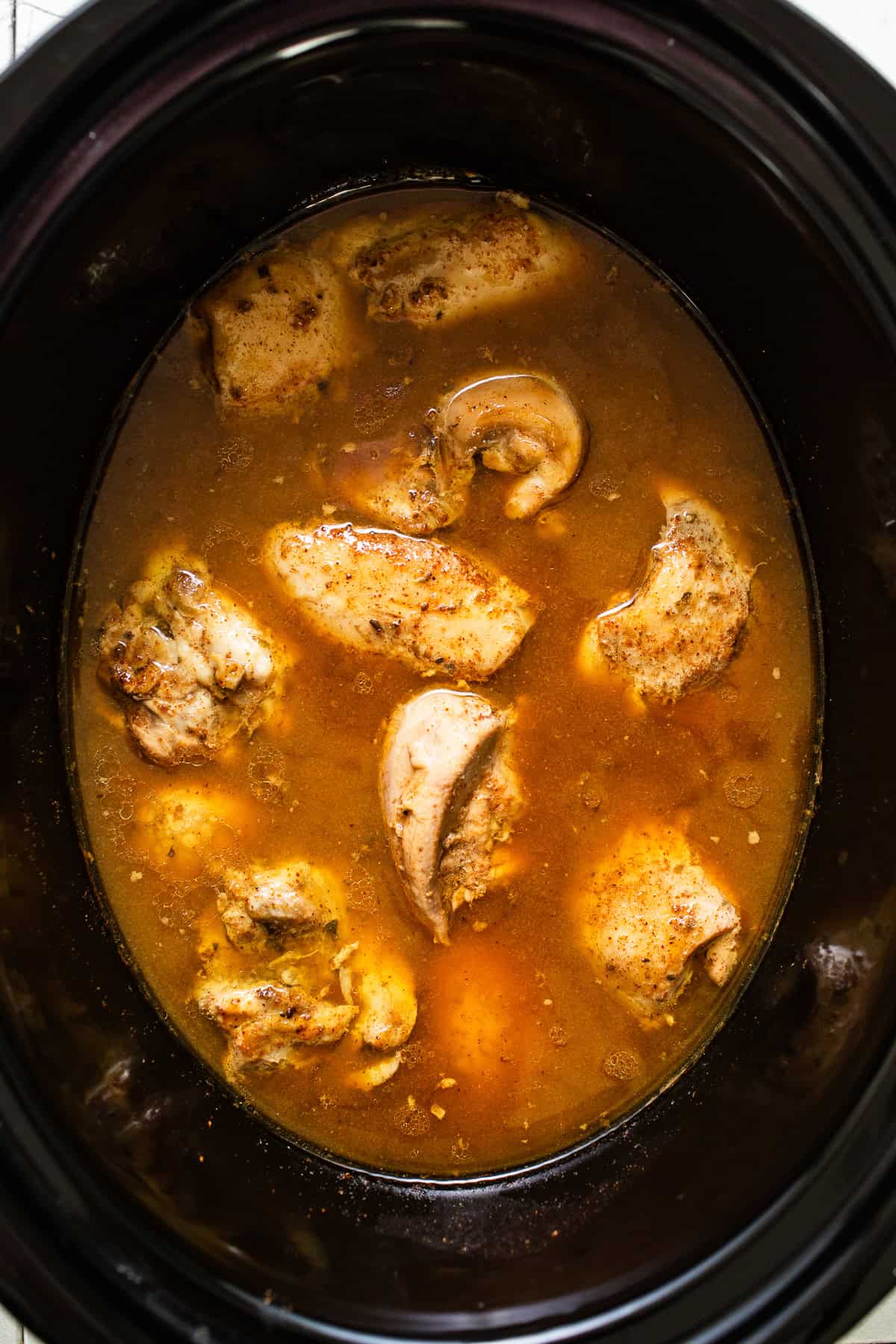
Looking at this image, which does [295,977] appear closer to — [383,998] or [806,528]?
[383,998]

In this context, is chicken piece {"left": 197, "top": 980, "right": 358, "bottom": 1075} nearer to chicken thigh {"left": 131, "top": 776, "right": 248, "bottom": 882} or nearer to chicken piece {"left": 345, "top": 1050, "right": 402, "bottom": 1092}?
chicken piece {"left": 345, "top": 1050, "right": 402, "bottom": 1092}

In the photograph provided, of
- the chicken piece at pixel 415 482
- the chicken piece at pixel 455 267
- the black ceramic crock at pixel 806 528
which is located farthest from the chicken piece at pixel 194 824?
the chicken piece at pixel 455 267

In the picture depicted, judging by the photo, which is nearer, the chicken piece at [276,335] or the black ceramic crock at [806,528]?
the black ceramic crock at [806,528]

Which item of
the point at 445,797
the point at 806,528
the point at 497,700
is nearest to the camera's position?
the point at 445,797

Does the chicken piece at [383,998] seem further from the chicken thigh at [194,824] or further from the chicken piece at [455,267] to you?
the chicken piece at [455,267]

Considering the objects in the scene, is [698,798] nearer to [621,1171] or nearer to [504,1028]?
[504,1028]

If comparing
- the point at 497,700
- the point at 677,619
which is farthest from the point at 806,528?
the point at 497,700

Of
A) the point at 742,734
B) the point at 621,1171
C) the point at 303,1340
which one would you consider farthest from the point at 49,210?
the point at 621,1171
